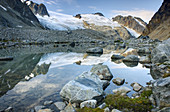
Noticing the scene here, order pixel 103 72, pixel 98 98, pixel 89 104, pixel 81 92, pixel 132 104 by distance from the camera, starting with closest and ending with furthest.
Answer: pixel 132 104 → pixel 89 104 → pixel 81 92 → pixel 98 98 → pixel 103 72

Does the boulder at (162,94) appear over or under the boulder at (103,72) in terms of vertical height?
over

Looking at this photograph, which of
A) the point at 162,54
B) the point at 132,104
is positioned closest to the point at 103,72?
the point at 132,104

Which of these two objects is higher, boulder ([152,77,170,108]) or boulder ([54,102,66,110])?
boulder ([152,77,170,108])

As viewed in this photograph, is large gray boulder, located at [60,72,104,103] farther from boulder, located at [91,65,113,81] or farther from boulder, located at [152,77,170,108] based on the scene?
boulder, located at [91,65,113,81]

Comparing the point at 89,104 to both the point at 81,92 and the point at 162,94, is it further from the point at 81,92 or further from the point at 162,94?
the point at 162,94

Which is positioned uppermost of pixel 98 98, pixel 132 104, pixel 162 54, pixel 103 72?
pixel 162 54

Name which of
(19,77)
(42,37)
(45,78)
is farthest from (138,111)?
(42,37)

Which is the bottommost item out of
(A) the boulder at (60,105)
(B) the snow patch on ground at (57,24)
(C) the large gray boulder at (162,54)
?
(A) the boulder at (60,105)

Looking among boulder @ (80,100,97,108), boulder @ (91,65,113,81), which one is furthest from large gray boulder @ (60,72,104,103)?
boulder @ (91,65,113,81)

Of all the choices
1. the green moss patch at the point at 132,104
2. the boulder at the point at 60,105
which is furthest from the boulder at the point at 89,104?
the boulder at the point at 60,105

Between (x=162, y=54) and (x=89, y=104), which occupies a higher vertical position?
(x=162, y=54)

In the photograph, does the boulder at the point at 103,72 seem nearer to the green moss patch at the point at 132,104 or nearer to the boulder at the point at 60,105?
the green moss patch at the point at 132,104

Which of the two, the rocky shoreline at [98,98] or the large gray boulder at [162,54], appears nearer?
the rocky shoreline at [98,98]

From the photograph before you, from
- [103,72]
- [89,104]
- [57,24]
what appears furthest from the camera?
[57,24]
